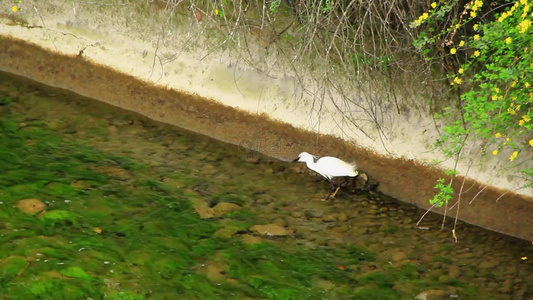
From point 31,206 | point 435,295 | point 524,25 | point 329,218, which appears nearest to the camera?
point 524,25

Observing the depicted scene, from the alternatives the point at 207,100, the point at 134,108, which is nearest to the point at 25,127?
the point at 134,108

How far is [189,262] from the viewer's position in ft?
13.6

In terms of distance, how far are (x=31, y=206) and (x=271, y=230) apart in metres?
1.49

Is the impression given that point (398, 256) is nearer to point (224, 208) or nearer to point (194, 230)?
point (224, 208)

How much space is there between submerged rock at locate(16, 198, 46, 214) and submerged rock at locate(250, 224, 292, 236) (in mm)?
1317

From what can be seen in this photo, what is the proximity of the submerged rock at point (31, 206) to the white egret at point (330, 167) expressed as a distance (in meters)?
1.89

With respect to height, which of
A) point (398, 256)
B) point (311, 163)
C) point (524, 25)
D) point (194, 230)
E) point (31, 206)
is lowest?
point (31, 206)

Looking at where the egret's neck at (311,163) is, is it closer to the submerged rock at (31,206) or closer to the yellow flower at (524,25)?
the submerged rock at (31,206)

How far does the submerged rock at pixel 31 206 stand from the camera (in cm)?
434

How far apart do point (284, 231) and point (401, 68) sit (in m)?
1.32

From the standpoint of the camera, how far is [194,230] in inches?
178

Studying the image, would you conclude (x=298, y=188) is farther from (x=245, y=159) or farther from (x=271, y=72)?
(x=271, y=72)

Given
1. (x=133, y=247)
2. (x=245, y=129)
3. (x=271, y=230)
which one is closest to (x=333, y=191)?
(x=271, y=230)

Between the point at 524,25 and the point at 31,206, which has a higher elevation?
the point at 524,25
